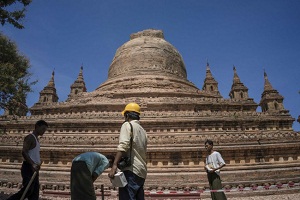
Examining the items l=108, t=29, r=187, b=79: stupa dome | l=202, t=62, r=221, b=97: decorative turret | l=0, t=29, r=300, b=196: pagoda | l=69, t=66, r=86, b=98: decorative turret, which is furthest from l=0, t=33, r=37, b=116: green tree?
l=202, t=62, r=221, b=97: decorative turret

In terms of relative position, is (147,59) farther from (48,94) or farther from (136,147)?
(136,147)

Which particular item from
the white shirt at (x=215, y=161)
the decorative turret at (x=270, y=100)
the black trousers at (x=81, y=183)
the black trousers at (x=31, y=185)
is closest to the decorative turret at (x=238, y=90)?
the decorative turret at (x=270, y=100)

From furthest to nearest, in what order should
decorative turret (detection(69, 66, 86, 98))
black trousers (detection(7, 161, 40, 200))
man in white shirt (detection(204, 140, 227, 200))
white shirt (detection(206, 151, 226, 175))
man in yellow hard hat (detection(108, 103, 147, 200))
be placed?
decorative turret (detection(69, 66, 86, 98)), white shirt (detection(206, 151, 226, 175)), man in white shirt (detection(204, 140, 227, 200)), black trousers (detection(7, 161, 40, 200)), man in yellow hard hat (detection(108, 103, 147, 200))

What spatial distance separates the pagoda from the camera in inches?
484

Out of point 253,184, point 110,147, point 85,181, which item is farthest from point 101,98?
point 85,181

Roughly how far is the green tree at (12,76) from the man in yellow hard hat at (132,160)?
997 centimetres

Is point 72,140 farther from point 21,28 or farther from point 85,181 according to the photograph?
point 85,181

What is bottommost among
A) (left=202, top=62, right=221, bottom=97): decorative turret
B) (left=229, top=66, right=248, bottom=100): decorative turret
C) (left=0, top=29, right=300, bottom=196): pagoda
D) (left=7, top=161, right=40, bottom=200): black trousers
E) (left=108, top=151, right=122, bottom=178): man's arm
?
(left=7, top=161, right=40, bottom=200): black trousers

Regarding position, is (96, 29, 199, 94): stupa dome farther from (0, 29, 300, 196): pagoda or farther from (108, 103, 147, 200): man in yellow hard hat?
(108, 103, 147, 200): man in yellow hard hat

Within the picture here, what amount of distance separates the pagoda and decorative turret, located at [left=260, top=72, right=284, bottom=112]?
0.10m

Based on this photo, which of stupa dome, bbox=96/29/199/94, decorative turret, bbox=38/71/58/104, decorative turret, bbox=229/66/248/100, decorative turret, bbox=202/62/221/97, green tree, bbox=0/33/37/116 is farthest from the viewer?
decorative turret, bbox=202/62/221/97

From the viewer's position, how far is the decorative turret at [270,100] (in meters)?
25.4

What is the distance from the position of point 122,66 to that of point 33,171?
26694 mm

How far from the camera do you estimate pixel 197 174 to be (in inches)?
477
